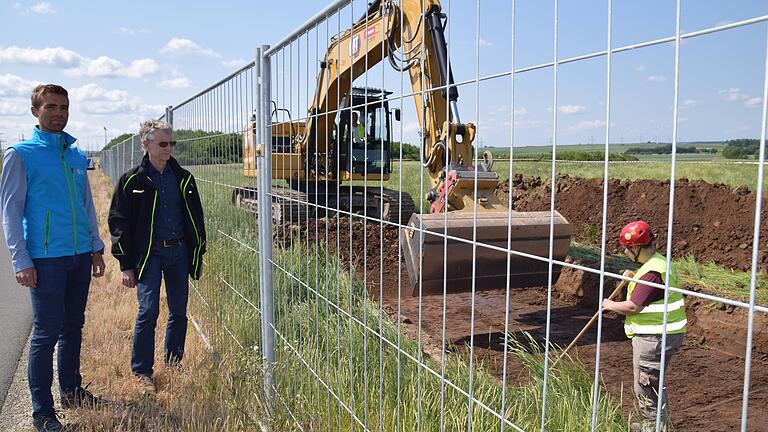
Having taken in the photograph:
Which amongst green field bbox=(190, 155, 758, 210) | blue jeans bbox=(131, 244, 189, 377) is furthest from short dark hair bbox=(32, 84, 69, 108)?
green field bbox=(190, 155, 758, 210)

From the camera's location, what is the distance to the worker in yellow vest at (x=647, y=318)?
351 centimetres

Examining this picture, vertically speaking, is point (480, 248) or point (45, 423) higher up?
point (480, 248)

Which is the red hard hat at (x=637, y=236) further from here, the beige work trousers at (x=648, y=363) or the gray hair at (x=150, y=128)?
the gray hair at (x=150, y=128)

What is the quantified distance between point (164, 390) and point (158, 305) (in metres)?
0.61

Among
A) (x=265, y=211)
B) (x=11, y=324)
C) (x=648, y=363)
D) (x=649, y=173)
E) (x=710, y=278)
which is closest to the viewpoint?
(x=265, y=211)

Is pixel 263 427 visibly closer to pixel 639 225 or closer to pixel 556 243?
pixel 639 225

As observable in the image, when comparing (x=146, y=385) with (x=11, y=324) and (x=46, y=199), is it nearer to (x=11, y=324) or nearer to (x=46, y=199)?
(x=46, y=199)

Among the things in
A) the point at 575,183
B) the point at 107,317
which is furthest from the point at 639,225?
the point at 575,183

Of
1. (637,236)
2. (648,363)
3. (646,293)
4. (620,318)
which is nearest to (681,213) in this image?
(620,318)

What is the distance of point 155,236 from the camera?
418cm

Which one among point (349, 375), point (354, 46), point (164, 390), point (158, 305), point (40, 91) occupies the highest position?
point (354, 46)

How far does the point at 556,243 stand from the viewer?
5.96 meters

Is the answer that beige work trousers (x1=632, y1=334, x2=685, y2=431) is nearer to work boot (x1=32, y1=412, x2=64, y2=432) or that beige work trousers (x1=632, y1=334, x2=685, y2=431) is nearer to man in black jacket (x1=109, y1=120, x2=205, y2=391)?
man in black jacket (x1=109, y1=120, x2=205, y2=391)

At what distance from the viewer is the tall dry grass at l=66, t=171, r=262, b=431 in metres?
3.43
